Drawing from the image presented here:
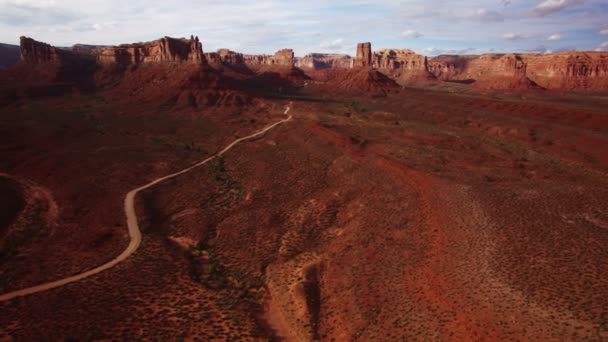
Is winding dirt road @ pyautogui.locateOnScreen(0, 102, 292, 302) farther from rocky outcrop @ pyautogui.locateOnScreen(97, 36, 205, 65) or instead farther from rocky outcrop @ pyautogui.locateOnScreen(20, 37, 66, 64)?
rocky outcrop @ pyautogui.locateOnScreen(20, 37, 66, 64)

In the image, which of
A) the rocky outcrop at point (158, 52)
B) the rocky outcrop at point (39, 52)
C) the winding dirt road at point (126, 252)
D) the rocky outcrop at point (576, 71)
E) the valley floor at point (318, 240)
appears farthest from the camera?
the rocky outcrop at point (576, 71)

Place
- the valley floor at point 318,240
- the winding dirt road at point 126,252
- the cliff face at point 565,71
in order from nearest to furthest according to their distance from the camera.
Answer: the valley floor at point 318,240 < the winding dirt road at point 126,252 < the cliff face at point 565,71

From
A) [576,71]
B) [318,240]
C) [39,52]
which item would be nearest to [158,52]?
[39,52]

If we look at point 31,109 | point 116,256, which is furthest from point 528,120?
point 31,109

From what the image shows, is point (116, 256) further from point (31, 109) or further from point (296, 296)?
point (31, 109)

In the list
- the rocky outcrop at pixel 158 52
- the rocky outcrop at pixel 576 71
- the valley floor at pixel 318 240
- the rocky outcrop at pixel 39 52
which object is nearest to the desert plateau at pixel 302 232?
the valley floor at pixel 318 240

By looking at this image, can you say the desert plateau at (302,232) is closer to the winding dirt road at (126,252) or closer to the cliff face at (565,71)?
the winding dirt road at (126,252)

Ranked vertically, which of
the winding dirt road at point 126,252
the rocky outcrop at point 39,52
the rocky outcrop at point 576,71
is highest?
the rocky outcrop at point 39,52

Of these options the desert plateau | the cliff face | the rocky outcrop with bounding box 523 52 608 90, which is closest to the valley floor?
the desert plateau
